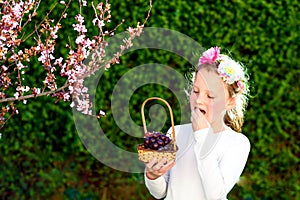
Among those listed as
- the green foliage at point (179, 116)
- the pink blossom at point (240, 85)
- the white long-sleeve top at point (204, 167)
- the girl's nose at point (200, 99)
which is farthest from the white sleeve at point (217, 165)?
the green foliage at point (179, 116)

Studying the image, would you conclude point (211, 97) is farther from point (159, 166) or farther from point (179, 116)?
point (179, 116)

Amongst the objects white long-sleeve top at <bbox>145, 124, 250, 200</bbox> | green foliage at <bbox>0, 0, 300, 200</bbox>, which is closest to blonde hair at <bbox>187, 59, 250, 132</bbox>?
white long-sleeve top at <bbox>145, 124, 250, 200</bbox>

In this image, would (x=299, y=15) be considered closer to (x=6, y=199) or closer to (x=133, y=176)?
(x=133, y=176)

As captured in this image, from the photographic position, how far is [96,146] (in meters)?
5.05

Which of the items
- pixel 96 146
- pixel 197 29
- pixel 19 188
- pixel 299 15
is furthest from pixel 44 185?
pixel 299 15

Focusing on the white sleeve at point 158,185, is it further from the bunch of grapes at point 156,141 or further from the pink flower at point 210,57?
the pink flower at point 210,57

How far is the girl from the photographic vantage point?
282 cm

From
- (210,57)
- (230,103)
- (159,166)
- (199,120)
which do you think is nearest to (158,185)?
(159,166)

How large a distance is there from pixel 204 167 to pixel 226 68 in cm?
44

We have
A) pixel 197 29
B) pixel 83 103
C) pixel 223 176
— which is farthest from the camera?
pixel 197 29

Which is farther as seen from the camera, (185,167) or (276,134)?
(276,134)

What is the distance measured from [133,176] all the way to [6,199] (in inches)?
37.5

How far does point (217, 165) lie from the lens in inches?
112

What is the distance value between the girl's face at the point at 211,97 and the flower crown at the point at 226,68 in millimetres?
34
